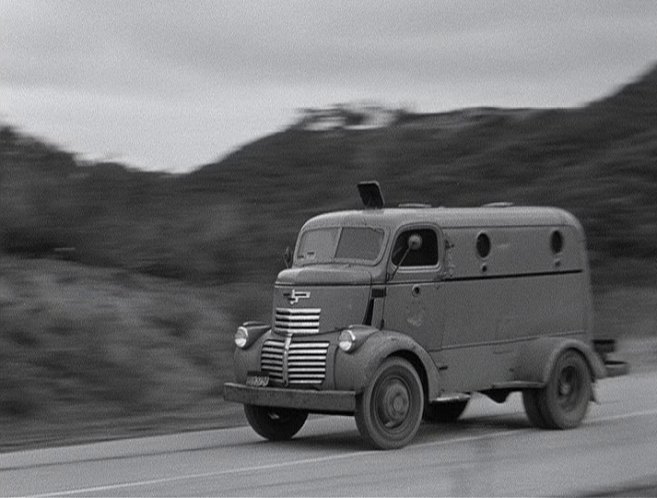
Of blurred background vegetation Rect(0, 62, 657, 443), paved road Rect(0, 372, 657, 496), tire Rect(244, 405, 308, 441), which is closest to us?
paved road Rect(0, 372, 657, 496)

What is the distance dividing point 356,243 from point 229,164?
30.1m

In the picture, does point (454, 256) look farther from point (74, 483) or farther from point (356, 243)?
point (74, 483)

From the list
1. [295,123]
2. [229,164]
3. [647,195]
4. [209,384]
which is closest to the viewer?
[209,384]

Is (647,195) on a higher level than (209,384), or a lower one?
higher

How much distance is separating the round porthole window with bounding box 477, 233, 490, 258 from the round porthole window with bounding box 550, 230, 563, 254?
1.09 meters

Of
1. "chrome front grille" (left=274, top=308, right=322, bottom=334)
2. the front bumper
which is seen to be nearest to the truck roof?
"chrome front grille" (left=274, top=308, right=322, bottom=334)

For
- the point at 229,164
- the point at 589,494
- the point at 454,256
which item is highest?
the point at 229,164

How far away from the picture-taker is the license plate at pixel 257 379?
556 inches

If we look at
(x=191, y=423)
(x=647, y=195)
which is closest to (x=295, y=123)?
(x=647, y=195)

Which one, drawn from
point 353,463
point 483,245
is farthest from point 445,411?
point 353,463

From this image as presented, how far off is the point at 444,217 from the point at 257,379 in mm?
2560

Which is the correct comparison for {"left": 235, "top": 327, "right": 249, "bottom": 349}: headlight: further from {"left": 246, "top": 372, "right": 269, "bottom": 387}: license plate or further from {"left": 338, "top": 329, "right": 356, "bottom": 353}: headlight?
{"left": 338, "top": 329, "right": 356, "bottom": 353}: headlight

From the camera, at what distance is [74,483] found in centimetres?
1191

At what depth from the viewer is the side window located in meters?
14.2
